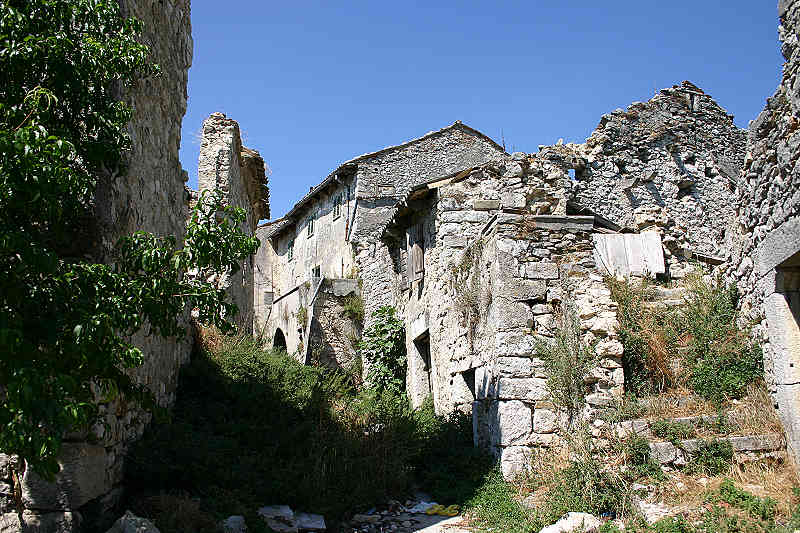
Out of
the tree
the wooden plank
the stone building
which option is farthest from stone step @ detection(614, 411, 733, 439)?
the stone building

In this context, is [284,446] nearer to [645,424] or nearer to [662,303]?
[645,424]

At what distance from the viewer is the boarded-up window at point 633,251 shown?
1106cm

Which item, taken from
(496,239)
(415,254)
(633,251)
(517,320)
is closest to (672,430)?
(517,320)

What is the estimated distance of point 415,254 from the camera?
13.5 metres

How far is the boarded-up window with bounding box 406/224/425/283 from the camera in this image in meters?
13.2

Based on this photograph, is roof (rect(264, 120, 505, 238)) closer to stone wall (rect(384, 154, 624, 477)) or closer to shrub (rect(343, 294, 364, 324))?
shrub (rect(343, 294, 364, 324))

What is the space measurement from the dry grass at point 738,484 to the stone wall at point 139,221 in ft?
16.5

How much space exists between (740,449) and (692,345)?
163cm

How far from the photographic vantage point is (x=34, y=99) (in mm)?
3812

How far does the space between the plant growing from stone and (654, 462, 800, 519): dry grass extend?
27.6 ft

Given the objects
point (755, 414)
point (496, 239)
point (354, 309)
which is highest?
point (354, 309)

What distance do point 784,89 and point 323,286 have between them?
13.5 m

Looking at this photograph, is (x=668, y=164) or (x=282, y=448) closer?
(x=282, y=448)

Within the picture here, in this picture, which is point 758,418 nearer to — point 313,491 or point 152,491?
point 313,491
